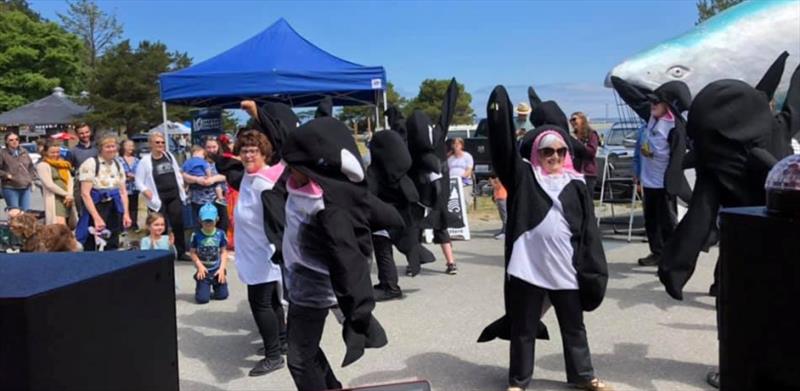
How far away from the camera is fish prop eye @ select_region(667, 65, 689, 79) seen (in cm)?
859

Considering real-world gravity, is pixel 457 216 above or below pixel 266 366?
above

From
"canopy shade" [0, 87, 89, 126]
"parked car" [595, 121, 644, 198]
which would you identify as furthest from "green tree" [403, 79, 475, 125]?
"parked car" [595, 121, 644, 198]

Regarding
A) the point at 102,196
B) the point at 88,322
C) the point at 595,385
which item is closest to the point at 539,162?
the point at 595,385

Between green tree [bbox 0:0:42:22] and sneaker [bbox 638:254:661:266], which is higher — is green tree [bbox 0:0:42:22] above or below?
above

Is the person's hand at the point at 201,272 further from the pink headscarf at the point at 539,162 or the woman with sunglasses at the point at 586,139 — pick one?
the woman with sunglasses at the point at 586,139

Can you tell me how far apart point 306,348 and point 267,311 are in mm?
1052

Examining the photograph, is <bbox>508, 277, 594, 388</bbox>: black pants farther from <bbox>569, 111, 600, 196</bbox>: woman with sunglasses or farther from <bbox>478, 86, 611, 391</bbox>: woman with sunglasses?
<bbox>569, 111, 600, 196</bbox>: woman with sunglasses

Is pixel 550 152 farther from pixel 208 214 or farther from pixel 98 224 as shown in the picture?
pixel 98 224

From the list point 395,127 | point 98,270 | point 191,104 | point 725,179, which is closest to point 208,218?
point 395,127

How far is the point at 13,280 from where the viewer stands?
49.8 inches

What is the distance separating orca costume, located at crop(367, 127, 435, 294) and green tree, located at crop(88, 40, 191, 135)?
3439cm

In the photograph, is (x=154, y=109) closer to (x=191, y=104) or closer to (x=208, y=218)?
(x=191, y=104)

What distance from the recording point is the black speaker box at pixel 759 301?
1642 mm

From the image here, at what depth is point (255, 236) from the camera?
4.28 m
